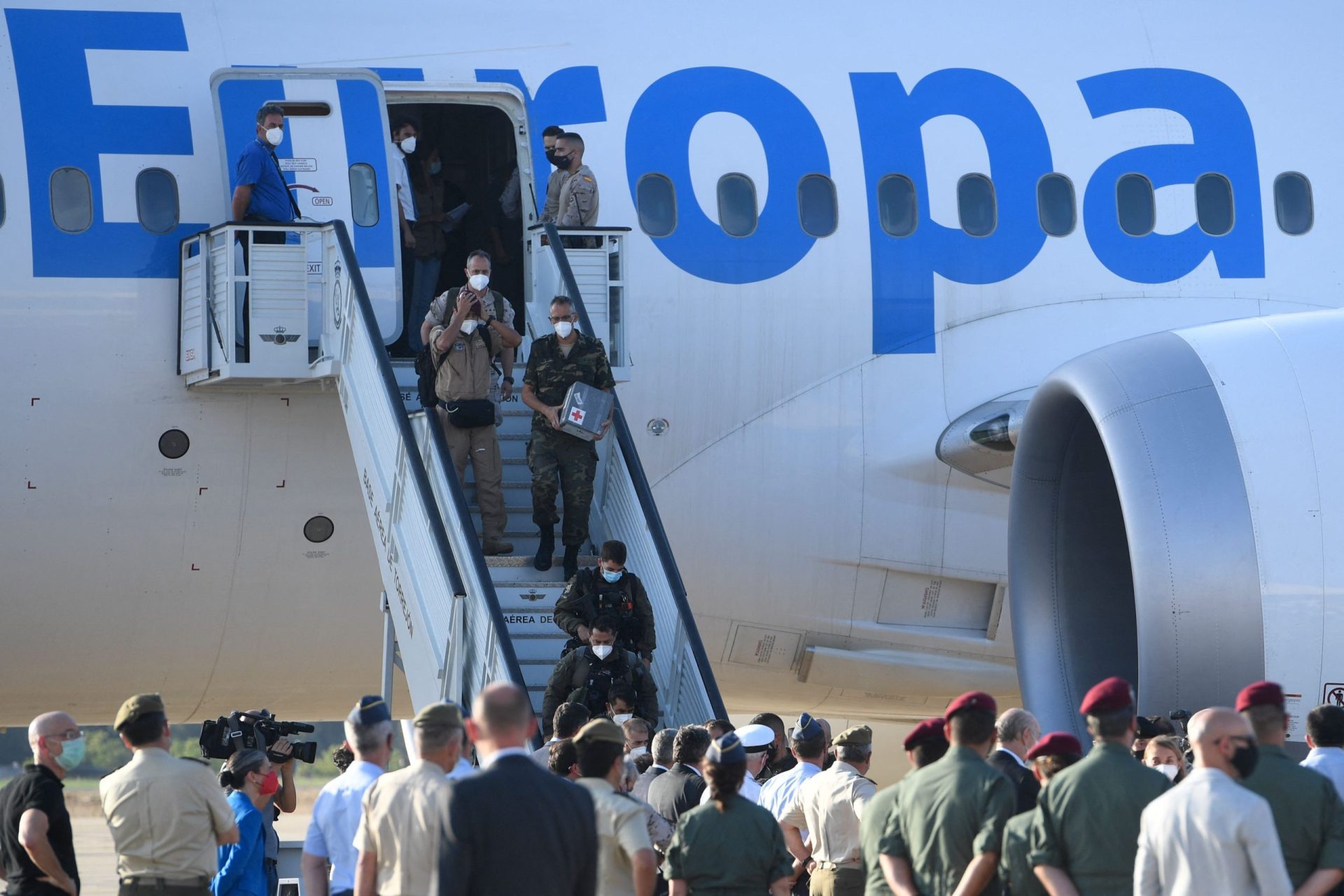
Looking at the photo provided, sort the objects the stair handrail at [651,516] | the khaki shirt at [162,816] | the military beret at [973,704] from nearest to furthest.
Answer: the military beret at [973,704], the khaki shirt at [162,816], the stair handrail at [651,516]

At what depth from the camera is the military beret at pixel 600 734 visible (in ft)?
20.2

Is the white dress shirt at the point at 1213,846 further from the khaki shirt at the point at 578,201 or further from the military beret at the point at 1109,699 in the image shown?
the khaki shirt at the point at 578,201

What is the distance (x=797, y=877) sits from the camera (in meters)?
8.61

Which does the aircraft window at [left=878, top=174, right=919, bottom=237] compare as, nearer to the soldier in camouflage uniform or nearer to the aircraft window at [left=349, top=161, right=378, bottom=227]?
the soldier in camouflage uniform

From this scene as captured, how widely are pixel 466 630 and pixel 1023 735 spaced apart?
2.94 meters

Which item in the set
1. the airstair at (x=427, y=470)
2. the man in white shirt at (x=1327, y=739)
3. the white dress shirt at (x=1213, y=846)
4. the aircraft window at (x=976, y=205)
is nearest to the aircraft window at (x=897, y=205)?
the aircraft window at (x=976, y=205)

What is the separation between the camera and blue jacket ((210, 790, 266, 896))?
8.08 m

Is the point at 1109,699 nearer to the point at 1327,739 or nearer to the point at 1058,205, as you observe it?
the point at 1327,739

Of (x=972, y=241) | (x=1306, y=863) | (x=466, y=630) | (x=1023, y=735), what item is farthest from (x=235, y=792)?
(x=972, y=241)

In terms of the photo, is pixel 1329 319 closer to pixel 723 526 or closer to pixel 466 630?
pixel 723 526

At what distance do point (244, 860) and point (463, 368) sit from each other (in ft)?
9.21

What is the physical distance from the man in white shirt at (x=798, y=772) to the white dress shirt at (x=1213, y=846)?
2825mm

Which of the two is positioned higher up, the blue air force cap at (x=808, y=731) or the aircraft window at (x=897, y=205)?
the aircraft window at (x=897, y=205)

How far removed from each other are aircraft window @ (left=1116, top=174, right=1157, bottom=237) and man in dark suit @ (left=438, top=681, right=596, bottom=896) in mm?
7864
